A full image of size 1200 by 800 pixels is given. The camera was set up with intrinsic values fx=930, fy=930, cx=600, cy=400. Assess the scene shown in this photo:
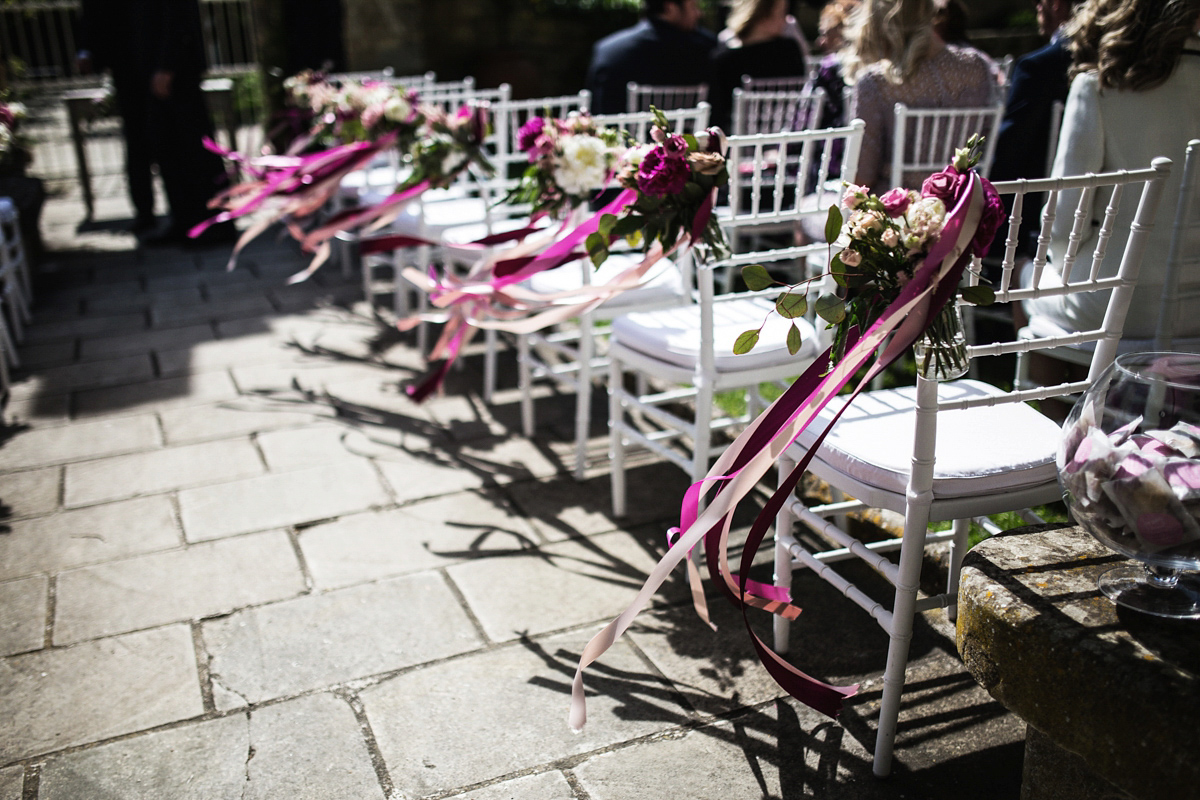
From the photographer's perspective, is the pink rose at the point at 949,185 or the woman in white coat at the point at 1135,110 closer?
the pink rose at the point at 949,185

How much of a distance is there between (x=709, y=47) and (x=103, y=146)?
8160 mm

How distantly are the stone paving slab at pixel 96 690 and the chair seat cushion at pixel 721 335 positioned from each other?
137cm

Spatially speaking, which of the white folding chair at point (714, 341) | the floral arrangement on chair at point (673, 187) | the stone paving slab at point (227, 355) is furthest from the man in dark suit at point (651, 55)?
the floral arrangement on chair at point (673, 187)

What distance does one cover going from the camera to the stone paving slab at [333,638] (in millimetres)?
2131

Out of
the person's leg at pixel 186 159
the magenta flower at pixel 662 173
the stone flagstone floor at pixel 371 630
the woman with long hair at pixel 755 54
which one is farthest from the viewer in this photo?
the person's leg at pixel 186 159

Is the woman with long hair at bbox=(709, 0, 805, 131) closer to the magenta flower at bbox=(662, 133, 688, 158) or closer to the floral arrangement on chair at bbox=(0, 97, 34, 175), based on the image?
the magenta flower at bbox=(662, 133, 688, 158)

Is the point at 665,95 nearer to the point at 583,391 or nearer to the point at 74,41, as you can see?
the point at 583,391

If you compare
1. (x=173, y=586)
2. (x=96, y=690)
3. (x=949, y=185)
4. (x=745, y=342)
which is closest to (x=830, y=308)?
(x=745, y=342)

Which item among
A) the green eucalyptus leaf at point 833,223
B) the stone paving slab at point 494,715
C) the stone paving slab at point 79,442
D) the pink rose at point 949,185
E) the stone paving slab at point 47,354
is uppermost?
the pink rose at point 949,185

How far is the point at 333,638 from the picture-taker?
2.28 m

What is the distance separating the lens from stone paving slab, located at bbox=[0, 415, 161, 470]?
128 inches

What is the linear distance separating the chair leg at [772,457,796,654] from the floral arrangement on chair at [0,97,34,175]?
437 cm

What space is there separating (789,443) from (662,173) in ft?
2.54

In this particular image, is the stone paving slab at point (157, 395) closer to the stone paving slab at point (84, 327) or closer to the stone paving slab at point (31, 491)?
the stone paving slab at point (31, 491)
